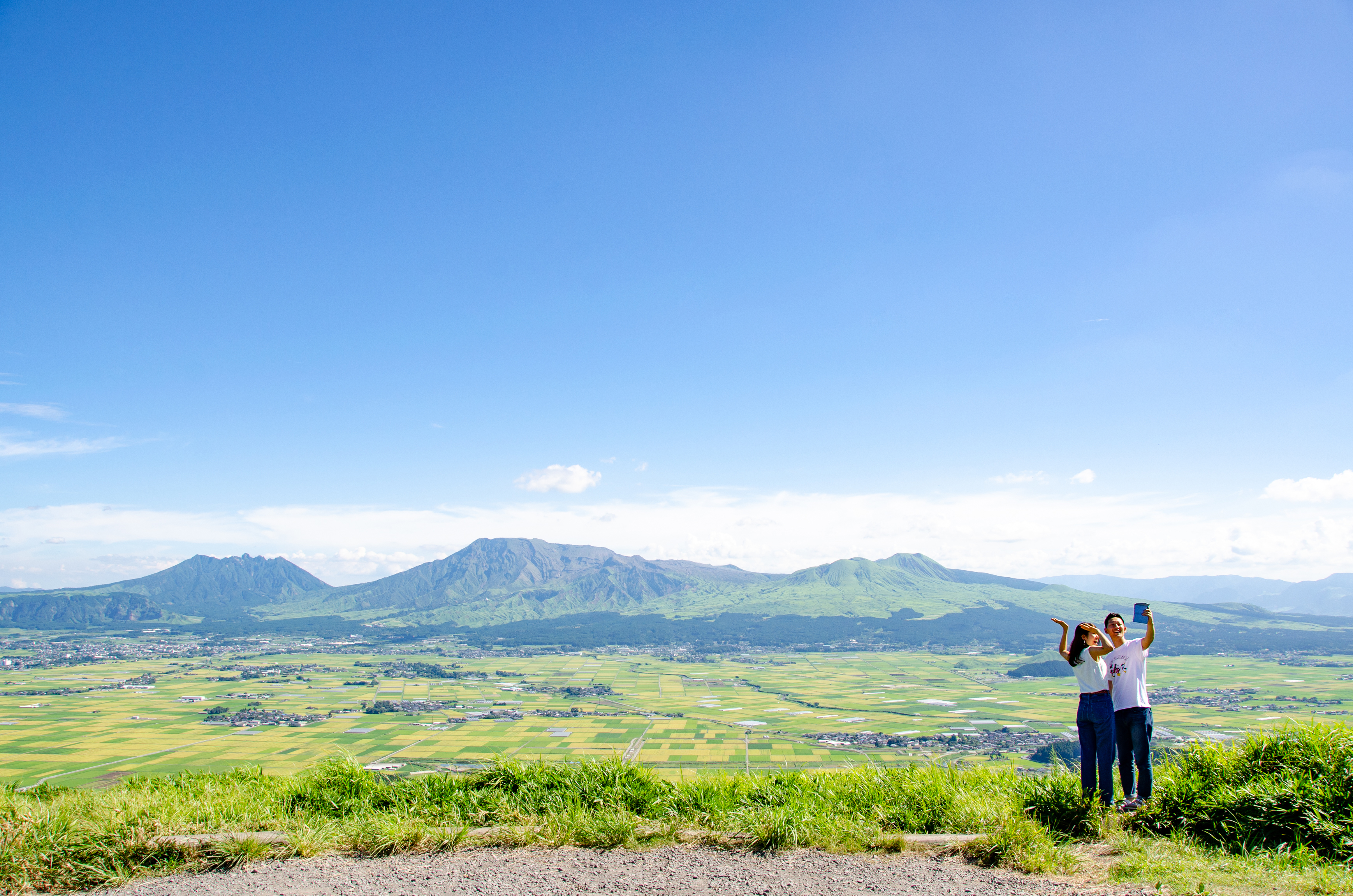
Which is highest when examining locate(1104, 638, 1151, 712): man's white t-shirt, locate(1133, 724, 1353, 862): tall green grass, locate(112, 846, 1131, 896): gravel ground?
locate(1104, 638, 1151, 712): man's white t-shirt

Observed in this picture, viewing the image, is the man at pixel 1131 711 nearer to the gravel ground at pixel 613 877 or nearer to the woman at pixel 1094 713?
the woman at pixel 1094 713

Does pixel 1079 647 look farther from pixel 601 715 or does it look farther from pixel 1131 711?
pixel 601 715

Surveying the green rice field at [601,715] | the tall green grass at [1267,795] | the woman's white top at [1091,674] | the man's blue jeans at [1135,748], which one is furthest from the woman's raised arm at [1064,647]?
the green rice field at [601,715]

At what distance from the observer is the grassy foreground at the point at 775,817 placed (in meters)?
5.89

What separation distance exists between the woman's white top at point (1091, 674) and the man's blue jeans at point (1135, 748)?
1.37 ft

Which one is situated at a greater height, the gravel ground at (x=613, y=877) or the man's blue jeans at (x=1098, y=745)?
the man's blue jeans at (x=1098, y=745)

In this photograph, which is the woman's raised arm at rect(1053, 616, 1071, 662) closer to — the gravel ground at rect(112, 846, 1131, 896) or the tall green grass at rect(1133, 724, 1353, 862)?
the tall green grass at rect(1133, 724, 1353, 862)

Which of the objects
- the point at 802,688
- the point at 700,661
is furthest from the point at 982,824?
the point at 700,661

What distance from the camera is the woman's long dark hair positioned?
7.34 m

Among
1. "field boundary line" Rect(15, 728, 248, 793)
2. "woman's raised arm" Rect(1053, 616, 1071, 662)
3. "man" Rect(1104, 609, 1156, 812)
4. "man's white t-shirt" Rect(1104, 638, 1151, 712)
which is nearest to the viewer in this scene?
"woman's raised arm" Rect(1053, 616, 1071, 662)

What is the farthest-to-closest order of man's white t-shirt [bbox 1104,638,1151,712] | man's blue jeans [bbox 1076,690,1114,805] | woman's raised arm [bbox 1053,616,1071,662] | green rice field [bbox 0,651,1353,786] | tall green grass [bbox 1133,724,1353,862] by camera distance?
green rice field [bbox 0,651,1353,786] < man's white t-shirt [bbox 1104,638,1151,712] < woman's raised arm [bbox 1053,616,1071,662] < man's blue jeans [bbox 1076,690,1114,805] < tall green grass [bbox 1133,724,1353,862]

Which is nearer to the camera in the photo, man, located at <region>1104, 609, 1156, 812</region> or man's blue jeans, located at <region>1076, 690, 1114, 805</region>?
man's blue jeans, located at <region>1076, 690, 1114, 805</region>

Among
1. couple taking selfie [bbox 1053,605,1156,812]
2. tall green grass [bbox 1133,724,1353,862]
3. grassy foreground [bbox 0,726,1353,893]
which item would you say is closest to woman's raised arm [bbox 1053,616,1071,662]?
couple taking selfie [bbox 1053,605,1156,812]

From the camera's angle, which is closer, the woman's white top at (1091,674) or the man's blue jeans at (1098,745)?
the man's blue jeans at (1098,745)
